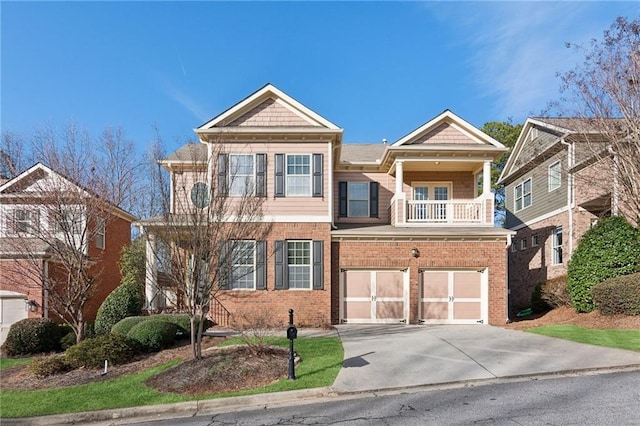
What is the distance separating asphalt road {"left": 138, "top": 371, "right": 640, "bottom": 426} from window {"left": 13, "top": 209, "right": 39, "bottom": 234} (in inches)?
277

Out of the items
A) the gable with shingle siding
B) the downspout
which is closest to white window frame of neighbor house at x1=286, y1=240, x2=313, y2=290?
the gable with shingle siding

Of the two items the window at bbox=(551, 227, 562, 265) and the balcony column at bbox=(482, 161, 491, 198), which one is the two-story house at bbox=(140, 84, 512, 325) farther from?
the window at bbox=(551, 227, 562, 265)

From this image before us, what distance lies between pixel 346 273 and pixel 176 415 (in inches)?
367

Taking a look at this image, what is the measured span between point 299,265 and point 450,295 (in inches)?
222

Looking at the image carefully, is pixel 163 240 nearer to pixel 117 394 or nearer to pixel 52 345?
Answer: pixel 117 394

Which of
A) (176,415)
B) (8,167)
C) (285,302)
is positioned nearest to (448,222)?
(285,302)

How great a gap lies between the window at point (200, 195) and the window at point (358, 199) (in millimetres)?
9721

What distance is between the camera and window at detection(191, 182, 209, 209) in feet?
30.6

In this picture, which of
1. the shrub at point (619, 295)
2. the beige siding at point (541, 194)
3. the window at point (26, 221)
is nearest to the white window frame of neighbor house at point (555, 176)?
the beige siding at point (541, 194)

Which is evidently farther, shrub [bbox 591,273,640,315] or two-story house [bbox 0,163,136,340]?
shrub [bbox 591,273,640,315]

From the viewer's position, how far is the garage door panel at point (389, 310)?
1592 cm

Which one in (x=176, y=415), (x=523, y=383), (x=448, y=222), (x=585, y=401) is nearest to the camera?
(x=585, y=401)

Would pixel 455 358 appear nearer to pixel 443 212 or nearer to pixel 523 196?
pixel 443 212

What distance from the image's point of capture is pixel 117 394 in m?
8.35
